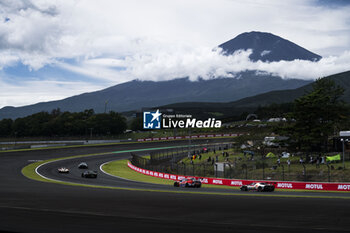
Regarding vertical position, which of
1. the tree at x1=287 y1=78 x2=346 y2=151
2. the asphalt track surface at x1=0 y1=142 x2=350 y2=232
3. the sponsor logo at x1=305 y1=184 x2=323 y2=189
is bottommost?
the sponsor logo at x1=305 y1=184 x2=323 y2=189

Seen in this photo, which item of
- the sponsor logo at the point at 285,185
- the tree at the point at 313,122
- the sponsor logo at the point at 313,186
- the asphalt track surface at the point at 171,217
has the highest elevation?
the tree at the point at 313,122

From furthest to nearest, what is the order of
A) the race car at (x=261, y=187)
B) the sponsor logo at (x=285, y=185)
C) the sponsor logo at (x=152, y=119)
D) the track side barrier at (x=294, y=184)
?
the sponsor logo at (x=152, y=119) < the sponsor logo at (x=285, y=185) < the track side barrier at (x=294, y=184) < the race car at (x=261, y=187)

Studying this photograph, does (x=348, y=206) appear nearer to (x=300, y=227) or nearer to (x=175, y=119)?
(x=300, y=227)

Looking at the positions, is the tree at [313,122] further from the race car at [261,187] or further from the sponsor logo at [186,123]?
the sponsor logo at [186,123]

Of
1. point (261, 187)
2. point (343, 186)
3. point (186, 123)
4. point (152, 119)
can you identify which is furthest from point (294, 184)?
point (186, 123)

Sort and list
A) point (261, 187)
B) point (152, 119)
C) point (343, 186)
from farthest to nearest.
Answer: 1. point (152, 119)
2. point (261, 187)
3. point (343, 186)

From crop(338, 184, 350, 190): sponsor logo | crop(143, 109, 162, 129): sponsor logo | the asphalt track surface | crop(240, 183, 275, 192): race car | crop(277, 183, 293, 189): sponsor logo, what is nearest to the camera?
A: the asphalt track surface

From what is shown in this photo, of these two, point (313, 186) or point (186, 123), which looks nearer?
point (313, 186)

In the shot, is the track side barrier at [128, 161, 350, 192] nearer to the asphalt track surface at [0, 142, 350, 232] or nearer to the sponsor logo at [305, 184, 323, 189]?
the sponsor logo at [305, 184, 323, 189]

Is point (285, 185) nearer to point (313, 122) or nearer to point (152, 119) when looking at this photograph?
point (313, 122)

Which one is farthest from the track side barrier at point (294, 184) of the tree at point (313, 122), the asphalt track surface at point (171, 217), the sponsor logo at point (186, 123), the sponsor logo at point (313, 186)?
the sponsor logo at point (186, 123)

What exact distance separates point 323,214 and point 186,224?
26.4 feet

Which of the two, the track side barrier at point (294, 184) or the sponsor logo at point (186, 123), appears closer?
the track side barrier at point (294, 184)

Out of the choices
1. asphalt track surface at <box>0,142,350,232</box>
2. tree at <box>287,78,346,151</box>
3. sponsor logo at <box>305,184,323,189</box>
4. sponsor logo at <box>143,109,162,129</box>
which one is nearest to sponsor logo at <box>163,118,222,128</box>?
sponsor logo at <box>143,109,162,129</box>
